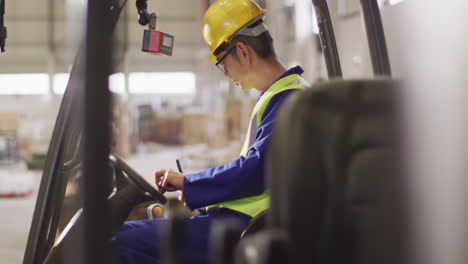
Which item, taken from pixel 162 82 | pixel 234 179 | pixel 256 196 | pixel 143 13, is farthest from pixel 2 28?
pixel 162 82

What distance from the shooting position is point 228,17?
6.18 ft

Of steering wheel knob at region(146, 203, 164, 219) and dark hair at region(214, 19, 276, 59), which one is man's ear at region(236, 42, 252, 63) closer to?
dark hair at region(214, 19, 276, 59)

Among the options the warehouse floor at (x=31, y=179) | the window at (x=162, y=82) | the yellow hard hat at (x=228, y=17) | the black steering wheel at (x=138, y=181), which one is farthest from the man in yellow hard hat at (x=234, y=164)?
the window at (x=162, y=82)

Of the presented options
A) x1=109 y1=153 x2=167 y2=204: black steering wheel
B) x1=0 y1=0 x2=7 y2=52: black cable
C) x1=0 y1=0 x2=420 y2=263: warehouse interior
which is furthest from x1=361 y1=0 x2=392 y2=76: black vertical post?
x1=0 y1=0 x2=420 y2=263: warehouse interior

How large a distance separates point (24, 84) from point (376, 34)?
17576mm

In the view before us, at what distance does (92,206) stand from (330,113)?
51 cm

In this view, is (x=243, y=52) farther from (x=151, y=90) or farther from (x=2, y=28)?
(x=151, y=90)

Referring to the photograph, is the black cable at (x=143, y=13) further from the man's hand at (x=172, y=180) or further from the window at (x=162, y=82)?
the window at (x=162, y=82)

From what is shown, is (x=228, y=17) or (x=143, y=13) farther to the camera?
(x=228, y=17)

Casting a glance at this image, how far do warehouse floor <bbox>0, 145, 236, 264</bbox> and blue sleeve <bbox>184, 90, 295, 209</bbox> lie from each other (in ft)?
10.7

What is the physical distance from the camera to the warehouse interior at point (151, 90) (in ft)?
22.1

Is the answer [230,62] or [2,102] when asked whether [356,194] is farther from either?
[2,102]

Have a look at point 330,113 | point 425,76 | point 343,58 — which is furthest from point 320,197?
point 343,58

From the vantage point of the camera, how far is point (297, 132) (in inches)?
35.8
